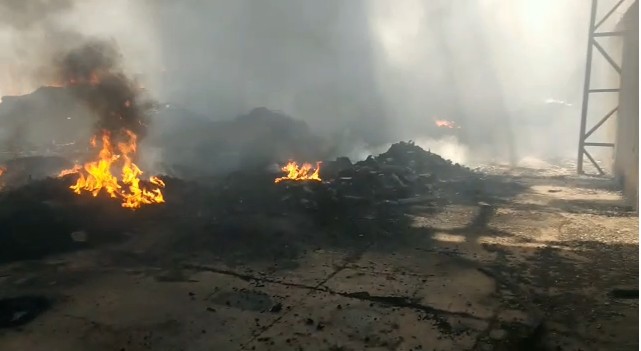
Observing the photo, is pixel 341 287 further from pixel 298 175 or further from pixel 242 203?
pixel 298 175

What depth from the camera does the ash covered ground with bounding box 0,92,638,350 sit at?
5.99 metres

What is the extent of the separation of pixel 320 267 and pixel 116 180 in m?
6.94

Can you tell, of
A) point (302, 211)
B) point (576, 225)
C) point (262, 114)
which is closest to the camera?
point (576, 225)

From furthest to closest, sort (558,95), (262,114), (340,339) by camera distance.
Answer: (558,95) < (262,114) < (340,339)

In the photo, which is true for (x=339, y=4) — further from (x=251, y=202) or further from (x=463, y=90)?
(x=251, y=202)

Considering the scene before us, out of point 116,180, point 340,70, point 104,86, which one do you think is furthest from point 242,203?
point 340,70

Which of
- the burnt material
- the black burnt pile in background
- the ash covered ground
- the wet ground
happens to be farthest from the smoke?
the burnt material

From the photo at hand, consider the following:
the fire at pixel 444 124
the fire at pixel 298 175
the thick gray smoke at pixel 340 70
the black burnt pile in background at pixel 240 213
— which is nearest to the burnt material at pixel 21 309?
the black burnt pile in background at pixel 240 213

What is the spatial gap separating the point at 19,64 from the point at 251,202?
104ft

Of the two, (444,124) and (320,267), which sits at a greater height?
(444,124)

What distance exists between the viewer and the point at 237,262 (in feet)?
28.7

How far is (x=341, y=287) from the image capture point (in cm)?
749

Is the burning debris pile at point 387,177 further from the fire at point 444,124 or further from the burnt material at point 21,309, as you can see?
the fire at point 444,124

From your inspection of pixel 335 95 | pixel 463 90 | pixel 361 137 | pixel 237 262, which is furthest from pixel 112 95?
pixel 463 90
